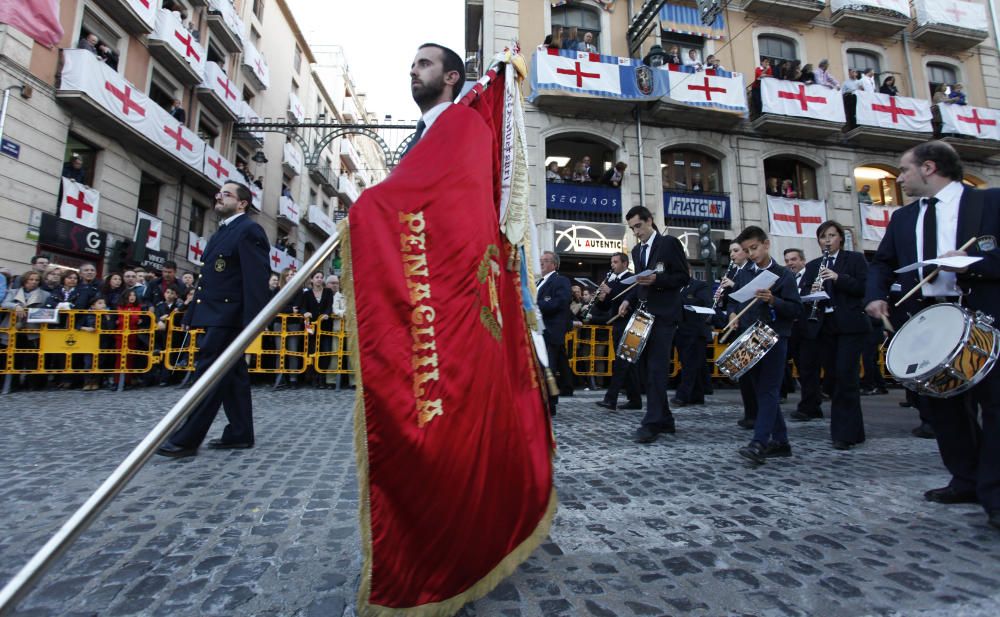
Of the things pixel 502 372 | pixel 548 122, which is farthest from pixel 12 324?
pixel 548 122

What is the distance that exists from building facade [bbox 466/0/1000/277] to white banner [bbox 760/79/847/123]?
0.04 meters

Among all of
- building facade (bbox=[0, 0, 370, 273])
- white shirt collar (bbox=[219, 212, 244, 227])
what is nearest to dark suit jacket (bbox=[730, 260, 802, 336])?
white shirt collar (bbox=[219, 212, 244, 227])

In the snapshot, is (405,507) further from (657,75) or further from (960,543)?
(657,75)

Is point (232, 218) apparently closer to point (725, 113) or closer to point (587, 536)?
point (587, 536)

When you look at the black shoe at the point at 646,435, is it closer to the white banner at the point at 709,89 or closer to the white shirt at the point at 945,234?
the white shirt at the point at 945,234

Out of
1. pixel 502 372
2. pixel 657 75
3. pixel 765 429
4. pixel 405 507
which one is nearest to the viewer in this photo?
pixel 405 507

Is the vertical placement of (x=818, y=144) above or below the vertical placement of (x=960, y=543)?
above

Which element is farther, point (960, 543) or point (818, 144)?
point (818, 144)

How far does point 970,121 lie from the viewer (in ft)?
55.3

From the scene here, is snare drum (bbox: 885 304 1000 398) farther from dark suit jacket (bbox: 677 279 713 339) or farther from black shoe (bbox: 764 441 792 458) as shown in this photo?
dark suit jacket (bbox: 677 279 713 339)

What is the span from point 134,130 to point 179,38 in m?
4.21

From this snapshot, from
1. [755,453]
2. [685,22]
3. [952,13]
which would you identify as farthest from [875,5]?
[755,453]

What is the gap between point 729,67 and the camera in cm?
1639

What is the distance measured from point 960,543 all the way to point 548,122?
47.2ft
